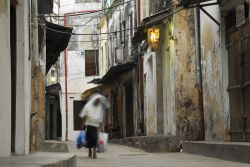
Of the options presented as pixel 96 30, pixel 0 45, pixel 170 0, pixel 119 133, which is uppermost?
pixel 96 30

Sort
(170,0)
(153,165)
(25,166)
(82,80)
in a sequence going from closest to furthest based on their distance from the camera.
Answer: (25,166) → (153,165) → (170,0) → (82,80)

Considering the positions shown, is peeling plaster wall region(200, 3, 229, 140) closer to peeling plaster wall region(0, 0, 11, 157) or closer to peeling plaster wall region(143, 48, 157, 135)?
peeling plaster wall region(143, 48, 157, 135)

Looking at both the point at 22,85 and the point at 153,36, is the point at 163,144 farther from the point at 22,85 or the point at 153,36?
the point at 22,85

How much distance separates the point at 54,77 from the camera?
131 ft

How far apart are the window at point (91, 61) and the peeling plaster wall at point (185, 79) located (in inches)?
912

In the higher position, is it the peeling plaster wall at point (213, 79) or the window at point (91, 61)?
the window at point (91, 61)

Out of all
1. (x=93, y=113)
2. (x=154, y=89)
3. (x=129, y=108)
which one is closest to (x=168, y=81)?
(x=154, y=89)

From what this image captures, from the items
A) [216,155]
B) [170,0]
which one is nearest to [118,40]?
[170,0]

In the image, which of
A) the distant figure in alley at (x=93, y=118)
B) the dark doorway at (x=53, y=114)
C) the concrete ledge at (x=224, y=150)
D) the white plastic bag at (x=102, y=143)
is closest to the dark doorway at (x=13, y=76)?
the concrete ledge at (x=224, y=150)

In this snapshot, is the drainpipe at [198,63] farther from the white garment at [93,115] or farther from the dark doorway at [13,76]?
the dark doorway at [13,76]

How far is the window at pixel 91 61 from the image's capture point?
39.7 meters

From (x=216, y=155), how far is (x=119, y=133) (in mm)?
19712

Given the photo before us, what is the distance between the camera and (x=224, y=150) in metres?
11.0

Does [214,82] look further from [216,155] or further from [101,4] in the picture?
[101,4]
